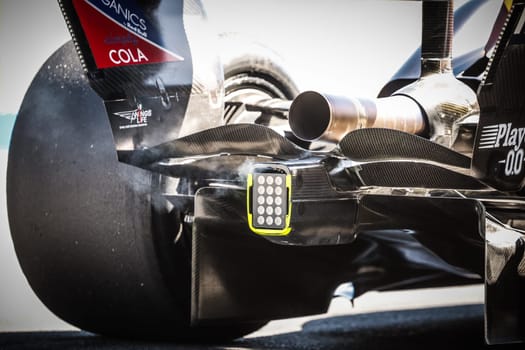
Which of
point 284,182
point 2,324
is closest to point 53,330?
point 2,324

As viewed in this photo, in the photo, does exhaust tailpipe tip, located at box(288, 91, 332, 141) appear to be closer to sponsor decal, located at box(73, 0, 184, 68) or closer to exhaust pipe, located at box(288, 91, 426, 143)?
exhaust pipe, located at box(288, 91, 426, 143)

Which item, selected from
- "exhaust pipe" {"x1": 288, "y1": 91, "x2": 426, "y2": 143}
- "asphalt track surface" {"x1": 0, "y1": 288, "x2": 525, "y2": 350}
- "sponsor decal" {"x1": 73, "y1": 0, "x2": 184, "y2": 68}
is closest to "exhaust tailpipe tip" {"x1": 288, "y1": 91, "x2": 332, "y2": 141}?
"exhaust pipe" {"x1": 288, "y1": 91, "x2": 426, "y2": 143}

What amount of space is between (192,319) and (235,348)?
1.09 feet

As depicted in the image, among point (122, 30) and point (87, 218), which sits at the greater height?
point (122, 30)

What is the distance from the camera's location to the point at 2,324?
2836mm

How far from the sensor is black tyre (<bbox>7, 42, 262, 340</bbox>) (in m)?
2.37

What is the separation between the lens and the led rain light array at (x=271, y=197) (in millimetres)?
2336

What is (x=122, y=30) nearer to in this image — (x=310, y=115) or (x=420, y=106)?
(x=310, y=115)

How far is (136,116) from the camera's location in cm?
229

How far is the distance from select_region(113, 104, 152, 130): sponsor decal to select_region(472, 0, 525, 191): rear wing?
0.94 meters

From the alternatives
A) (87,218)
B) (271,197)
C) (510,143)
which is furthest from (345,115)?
(87,218)

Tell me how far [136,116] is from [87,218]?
365 millimetres

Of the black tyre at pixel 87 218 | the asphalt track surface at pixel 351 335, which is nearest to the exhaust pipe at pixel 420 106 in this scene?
the black tyre at pixel 87 218

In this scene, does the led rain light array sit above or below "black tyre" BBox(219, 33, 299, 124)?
below
